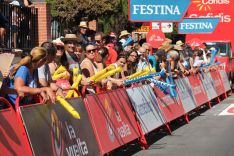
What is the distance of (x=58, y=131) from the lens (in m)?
7.91

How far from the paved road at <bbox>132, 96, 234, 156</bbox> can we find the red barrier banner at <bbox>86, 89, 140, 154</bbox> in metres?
0.51

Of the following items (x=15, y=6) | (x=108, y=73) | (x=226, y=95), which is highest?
(x=15, y=6)

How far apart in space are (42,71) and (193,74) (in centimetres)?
1088

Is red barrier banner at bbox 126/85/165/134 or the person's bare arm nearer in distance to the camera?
the person's bare arm

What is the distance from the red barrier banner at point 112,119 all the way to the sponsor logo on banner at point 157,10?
16.8 feet

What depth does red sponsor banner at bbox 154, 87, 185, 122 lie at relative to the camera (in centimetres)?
1412

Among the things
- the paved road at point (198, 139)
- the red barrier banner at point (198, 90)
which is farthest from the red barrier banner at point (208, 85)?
the paved road at point (198, 139)

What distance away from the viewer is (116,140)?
34.0ft

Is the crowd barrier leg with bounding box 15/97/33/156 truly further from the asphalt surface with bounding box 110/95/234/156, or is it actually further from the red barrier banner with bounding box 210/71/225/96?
the red barrier banner with bounding box 210/71/225/96

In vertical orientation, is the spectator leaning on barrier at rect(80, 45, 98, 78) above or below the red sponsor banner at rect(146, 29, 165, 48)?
below

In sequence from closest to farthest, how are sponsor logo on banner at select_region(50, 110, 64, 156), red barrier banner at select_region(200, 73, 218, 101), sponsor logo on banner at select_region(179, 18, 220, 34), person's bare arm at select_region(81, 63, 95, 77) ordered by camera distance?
sponsor logo on banner at select_region(50, 110, 64, 156) → person's bare arm at select_region(81, 63, 95, 77) → red barrier banner at select_region(200, 73, 218, 101) → sponsor logo on banner at select_region(179, 18, 220, 34)

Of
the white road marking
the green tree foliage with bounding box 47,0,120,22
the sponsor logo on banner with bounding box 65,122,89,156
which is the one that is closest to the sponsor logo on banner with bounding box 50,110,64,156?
the sponsor logo on banner with bounding box 65,122,89,156

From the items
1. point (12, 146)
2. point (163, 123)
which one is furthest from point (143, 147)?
point (12, 146)

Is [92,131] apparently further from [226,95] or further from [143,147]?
[226,95]
